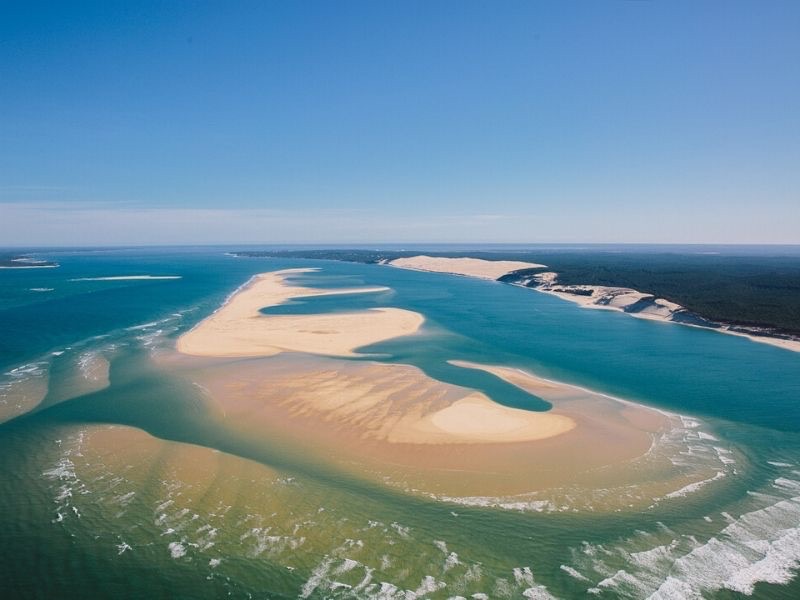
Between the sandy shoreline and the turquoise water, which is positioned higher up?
the sandy shoreline

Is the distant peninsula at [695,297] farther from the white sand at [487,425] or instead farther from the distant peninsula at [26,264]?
the distant peninsula at [26,264]

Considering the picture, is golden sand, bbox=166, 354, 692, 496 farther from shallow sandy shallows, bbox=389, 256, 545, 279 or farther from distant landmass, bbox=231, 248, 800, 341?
shallow sandy shallows, bbox=389, 256, 545, 279

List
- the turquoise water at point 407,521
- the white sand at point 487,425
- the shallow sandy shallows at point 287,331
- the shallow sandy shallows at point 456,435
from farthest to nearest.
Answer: the shallow sandy shallows at point 287,331 < the white sand at point 487,425 < the shallow sandy shallows at point 456,435 < the turquoise water at point 407,521

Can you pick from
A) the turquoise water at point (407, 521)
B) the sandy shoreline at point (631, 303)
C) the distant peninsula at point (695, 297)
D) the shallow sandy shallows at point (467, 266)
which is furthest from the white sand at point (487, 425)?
the shallow sandy shallows at point (467, 266)

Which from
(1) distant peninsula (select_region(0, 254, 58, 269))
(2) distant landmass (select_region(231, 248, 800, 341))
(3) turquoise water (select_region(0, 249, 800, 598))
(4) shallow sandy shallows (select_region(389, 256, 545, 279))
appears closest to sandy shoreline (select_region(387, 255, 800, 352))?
(2) distant landmass (select_region(231, 248, 800, 341))

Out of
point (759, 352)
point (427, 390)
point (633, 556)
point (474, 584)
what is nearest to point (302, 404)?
point (427, 390)

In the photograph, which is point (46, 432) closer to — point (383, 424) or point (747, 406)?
point (383, 424)
